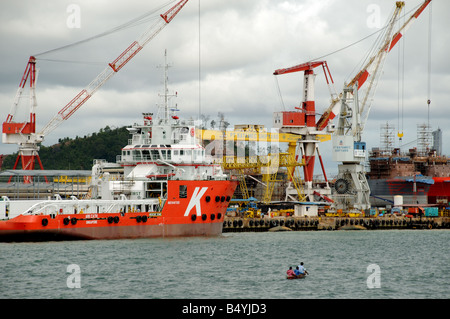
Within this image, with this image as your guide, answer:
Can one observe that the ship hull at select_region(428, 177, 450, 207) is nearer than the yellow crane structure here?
No

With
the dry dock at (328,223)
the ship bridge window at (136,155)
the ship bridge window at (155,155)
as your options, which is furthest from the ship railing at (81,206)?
the dry dock at (328,223)

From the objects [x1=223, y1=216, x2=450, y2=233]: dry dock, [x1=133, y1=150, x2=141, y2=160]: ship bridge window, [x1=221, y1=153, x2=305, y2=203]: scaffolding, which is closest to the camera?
[x1=133, y1=150, x2=141, y2=160]: ship bridge window

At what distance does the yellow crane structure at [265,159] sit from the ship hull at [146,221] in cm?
3071

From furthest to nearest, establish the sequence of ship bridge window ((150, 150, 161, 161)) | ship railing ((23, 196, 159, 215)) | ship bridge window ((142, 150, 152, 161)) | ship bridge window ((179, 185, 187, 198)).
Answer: ship bridge window ((142, 150, 152, 161)) → ship bridge window ((150, 150, 161, 161)) → ship bridge window ((179, 185, 187, 198)) → ship railing ((23, 196, 159, 215))

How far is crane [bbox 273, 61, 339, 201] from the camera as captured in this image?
108000 mm

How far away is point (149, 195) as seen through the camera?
218ft

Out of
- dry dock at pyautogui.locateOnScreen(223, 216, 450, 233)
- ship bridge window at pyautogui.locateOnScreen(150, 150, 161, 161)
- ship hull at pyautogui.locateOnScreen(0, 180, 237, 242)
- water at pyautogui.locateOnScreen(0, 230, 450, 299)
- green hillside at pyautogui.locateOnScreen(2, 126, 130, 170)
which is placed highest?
green hillside at pyautogui.locateOnScreen(2, 126, 130, 170)

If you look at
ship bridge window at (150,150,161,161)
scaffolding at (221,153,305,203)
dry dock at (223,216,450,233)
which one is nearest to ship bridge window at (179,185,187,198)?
ship bridge window at (150,150,161,161)

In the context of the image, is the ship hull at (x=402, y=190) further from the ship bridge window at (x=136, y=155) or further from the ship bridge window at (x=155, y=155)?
the ship bridge window at (x=136, y=155)

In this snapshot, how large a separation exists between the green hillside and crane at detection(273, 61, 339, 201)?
73.0 meters

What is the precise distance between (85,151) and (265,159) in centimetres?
8920

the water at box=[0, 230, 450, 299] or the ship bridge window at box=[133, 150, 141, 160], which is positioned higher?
the ship bridge window at box=[133, 150, 141, 160]

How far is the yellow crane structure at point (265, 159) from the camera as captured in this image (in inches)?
3954

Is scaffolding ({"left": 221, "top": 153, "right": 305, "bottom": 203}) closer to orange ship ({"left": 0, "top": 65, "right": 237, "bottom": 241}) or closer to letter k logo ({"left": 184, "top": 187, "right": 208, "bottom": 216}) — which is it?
orange ship ({"left": 0, "top": 65, "right": 237, "bottom": 241})
